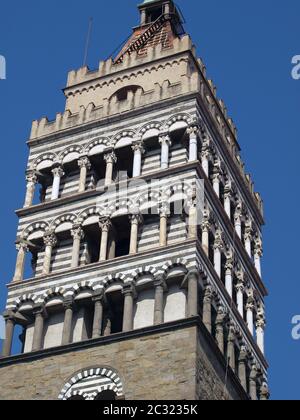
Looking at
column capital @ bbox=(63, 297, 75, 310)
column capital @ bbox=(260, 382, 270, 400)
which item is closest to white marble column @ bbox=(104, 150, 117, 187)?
column capital @ bbox=(63, 297, 75, 310)

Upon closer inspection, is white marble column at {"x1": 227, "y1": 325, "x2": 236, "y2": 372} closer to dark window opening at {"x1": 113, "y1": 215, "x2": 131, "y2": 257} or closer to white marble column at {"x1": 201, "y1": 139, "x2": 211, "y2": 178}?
dark window opening at {"x1": 113, "y1": 215, "x2": 131, "y2": 257}

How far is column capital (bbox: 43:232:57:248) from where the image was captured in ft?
112

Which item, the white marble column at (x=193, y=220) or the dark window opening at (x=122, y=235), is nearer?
the white marble column at (x=193, y=220)

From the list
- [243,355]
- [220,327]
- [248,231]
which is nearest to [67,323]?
[220,327]

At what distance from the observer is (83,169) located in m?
35.4

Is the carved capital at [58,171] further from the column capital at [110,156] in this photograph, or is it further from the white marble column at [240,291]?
the white marble column at [240,291]

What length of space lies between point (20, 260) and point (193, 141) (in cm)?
555

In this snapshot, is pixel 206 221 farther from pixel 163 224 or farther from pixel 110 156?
pixel 110 156

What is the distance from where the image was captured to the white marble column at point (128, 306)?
101 ft

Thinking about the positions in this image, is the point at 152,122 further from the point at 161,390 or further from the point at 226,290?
the point at 161,390

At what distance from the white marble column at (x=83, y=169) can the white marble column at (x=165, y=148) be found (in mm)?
2180

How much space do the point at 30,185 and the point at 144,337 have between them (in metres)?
7.22

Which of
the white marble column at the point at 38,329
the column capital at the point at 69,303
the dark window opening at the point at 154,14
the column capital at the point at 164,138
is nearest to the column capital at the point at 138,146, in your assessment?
the column capital at the point at 164,138

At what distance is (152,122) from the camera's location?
117 ft
